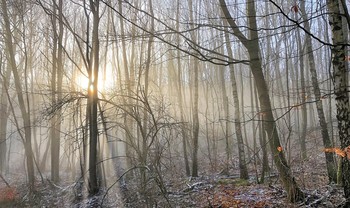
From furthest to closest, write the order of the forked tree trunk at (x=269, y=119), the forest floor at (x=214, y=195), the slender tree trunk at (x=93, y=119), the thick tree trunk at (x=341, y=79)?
1. the slender tree trunk at (x=93, y=119)
2. the forest floor at (x=214, y=195)
3. the forked tree trunk at (x=269, y=119)
4. the thick tree trunk at (x=341, y=79)

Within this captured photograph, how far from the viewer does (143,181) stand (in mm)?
5844

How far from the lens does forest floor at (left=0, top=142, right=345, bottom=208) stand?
6.35 m

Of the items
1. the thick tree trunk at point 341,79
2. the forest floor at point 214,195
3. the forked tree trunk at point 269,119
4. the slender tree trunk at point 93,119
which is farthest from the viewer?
the slender tree trunk at point 93,119

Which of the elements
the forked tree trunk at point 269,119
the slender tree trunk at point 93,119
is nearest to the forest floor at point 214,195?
the forked tree trunk at point 269,119

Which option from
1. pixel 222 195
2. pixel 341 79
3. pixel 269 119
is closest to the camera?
pixel 341 79

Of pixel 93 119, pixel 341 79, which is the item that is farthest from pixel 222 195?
pixel 341 79

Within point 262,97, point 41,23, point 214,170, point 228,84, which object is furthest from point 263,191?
point 228,84

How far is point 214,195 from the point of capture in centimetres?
827

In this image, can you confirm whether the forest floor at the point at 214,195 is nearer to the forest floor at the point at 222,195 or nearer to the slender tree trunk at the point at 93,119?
the forest floor at the point at 222,195

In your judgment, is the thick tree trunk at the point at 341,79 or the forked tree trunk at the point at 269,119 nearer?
the thick tree trunk at the point at 341,79

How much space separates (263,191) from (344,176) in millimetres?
3392

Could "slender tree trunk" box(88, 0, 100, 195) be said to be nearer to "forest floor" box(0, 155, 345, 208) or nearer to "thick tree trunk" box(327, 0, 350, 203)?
"forest floor" box(0, 155, 345, 208)

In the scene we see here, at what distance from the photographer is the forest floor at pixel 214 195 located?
635 cm

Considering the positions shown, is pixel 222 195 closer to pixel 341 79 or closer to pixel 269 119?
pixel 269 119
